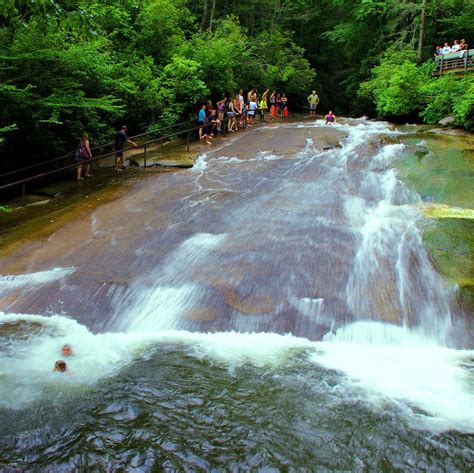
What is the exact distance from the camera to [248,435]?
15.3 feet

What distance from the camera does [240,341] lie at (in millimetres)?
6555

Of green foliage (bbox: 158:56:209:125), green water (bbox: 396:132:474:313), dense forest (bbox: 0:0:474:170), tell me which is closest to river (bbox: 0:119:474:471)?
green water (bbox: 396:132:474:313)

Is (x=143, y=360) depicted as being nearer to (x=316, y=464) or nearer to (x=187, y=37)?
(x=316, y=464)

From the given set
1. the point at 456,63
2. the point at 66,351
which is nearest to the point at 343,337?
the point at 66,351

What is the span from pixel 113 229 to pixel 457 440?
24.6 feet

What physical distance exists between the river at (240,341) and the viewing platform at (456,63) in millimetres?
16573

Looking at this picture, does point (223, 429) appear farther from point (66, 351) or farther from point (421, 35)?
point (421, 35)

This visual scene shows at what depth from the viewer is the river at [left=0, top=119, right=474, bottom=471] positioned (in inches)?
179

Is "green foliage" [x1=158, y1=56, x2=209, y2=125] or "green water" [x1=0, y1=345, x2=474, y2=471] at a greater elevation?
"green foliage" [x1=158, y1=56, x2=209, y2=125]

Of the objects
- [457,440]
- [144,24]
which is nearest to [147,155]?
[144,24]

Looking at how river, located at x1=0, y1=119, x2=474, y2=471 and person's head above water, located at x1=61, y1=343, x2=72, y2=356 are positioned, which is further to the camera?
person's head above water, located at x1=61, y1=343, x2=72, y2=356

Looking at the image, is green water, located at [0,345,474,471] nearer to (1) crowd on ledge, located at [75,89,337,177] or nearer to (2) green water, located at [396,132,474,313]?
(2) green water, located at [396,132,474,313]

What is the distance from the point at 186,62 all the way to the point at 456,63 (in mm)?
14547

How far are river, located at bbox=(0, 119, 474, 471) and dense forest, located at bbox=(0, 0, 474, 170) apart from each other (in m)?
3.84
